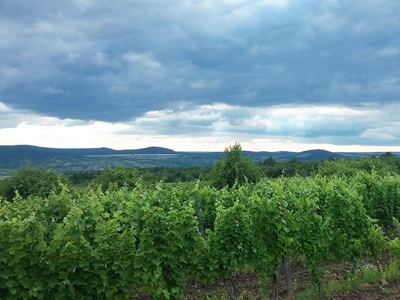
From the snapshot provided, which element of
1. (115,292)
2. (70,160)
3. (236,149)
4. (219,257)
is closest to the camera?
(115,292)

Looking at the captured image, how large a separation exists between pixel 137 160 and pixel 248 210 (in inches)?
4018

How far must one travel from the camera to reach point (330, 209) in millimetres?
8734

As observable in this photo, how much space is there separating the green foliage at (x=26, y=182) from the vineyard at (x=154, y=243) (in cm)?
1442

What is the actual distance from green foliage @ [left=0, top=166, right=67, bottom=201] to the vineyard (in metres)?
14.4

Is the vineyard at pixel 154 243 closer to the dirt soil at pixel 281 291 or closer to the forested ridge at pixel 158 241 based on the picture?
the forested ridge at pixel 158 241

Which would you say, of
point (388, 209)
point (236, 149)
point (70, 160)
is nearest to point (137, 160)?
point (70, 160)

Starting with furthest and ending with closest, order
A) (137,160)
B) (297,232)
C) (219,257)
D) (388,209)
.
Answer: (137,160), (388,209), (297,232), (219,257)

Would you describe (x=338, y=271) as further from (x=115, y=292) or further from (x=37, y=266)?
(x=37, y=266)

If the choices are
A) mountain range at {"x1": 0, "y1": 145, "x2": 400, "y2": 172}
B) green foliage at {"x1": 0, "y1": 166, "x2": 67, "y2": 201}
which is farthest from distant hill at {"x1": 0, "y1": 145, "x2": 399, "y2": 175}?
green foliage at {"x1": 0, "y1": 166, "x2": 67, "y2": 201}

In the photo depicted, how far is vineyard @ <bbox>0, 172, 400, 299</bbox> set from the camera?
5285 millimetres

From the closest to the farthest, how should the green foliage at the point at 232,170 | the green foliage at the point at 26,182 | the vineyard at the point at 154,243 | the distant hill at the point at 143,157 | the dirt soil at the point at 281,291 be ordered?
1. the vineyard at the point at 154,243
2. the dirt soil at the point at 281,291
3. the green foliage at the point at 232,170
4. the green foliage at the point at 26,182
5. the distant hill at the point at 143,157

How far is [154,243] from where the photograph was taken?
19.7ft

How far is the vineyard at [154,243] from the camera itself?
529 cm

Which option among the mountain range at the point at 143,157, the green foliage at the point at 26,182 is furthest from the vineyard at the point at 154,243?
the mountain range at the point at 143,157
